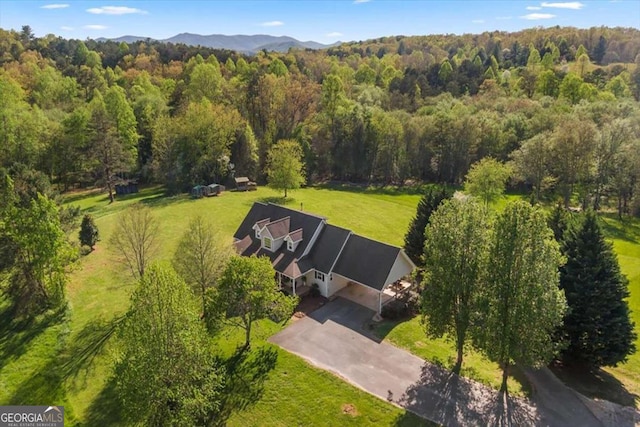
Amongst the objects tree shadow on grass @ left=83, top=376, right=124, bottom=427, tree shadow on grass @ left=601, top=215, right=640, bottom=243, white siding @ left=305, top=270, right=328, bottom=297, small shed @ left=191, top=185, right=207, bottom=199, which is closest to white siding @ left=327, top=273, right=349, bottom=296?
white siding @ left=305, top=270, right=328, bottom=297

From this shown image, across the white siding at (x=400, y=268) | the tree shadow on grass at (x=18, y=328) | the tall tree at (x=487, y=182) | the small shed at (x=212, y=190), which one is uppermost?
the tall tree at (x=487, y=182)

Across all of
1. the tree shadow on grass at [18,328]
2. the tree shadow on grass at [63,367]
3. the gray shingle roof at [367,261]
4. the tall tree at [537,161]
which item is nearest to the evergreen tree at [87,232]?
the tree shadow on grass at [18,328]

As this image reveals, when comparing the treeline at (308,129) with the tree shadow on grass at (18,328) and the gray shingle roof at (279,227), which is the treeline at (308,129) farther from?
the tree shadow on grass at (18,328)

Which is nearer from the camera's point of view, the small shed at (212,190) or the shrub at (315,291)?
the shrub at (315,291)

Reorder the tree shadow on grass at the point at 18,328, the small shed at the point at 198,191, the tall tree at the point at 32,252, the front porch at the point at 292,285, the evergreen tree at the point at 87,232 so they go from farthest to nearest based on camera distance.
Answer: the small shed at the point at 198,191 → the evergreen tree at the point at 87,232 → the front porch at the point at 292,285 → the tall tree at the point at 32,252 → the tree shadow on grass at the point at 18,328

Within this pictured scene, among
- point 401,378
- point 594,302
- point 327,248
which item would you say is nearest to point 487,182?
point 327,248

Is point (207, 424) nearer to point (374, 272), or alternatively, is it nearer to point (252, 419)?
point (252, 419)

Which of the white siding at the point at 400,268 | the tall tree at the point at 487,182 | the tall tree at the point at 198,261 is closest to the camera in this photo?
the tall tree at the point at 198,261

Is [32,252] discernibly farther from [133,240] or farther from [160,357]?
[160,357]
